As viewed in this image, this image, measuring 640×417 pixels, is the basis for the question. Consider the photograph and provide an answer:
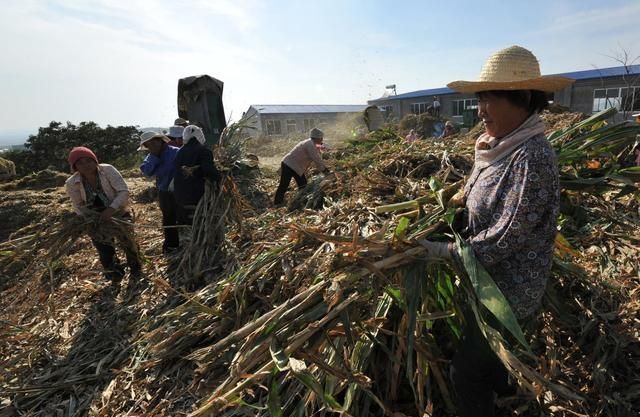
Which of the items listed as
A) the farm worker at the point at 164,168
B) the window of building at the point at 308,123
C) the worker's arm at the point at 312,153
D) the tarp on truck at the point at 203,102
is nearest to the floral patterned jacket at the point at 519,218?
the farm worker at the point at 164,168

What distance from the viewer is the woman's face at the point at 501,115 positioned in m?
1.20

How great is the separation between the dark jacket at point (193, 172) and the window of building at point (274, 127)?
2422 cm

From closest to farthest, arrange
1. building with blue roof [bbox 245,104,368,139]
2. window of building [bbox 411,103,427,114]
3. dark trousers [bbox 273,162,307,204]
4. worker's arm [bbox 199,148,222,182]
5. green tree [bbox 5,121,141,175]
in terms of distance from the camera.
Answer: worker's arm [bbox 199,148,222,182] → dark trousers [bbox 273,162,307,204] → green tree [bbox 5,121,141,175] → window of building [bbox 411,103,427,114] → building with blue roof [bbox 245,104,368,139]

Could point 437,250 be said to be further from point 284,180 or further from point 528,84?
point 284,180

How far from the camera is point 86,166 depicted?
10.2 ft

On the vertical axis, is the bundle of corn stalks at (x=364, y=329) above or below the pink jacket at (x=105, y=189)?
below

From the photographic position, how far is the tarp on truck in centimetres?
791

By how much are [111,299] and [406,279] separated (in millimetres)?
2877

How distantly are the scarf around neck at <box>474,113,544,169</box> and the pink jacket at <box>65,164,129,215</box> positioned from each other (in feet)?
9.96

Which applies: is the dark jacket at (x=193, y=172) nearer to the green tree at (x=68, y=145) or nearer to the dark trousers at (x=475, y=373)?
the dark trousers at (x=475, y=373)

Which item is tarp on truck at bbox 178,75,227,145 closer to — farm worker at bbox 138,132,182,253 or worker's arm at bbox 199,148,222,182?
farm worker at bbox 138,132,182,253

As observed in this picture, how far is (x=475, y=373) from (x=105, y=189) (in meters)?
3.24

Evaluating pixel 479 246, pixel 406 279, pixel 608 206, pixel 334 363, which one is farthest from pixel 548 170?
pixel 608 206

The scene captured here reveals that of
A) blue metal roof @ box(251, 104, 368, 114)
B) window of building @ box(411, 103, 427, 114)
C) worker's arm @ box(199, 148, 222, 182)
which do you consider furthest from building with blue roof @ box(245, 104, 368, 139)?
worker's arm @ box(199, 148, 222, 182)
